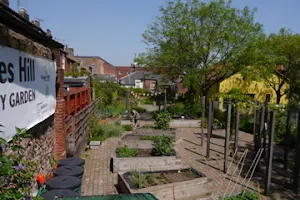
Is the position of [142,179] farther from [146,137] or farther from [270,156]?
[146,137]

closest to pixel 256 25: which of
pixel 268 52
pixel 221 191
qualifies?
pixel 268 52

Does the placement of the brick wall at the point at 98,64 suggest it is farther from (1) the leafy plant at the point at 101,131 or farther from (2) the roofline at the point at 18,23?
(2) the roofline at the point at 18,23

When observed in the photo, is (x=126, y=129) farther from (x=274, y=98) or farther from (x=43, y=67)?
(x=274, y=98)

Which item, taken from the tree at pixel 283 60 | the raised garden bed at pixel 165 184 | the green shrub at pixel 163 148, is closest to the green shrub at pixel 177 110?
the tree at pixel 283 60

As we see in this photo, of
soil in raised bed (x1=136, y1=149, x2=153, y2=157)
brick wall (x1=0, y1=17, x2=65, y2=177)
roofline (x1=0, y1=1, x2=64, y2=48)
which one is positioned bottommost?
soil in raised bed (x1=136, y1=149, x2=153, y2=157)

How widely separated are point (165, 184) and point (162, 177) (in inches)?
26.8

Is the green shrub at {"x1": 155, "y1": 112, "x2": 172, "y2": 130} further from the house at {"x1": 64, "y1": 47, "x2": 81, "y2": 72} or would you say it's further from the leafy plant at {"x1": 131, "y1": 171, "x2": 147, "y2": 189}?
the house at {"x1": 64, "y1": 47, "x2": 81, "y2": 72}

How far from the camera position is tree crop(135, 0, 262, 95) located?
1967 cm

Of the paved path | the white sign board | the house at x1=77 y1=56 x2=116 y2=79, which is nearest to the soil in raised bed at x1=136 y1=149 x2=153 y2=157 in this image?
the paved path

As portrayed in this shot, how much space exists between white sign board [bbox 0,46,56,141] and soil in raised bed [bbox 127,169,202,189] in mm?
2728

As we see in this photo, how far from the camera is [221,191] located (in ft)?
23.9

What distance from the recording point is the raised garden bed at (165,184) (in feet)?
20.4

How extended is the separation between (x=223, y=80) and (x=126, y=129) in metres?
11.2

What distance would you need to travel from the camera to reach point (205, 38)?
19.7 metres
